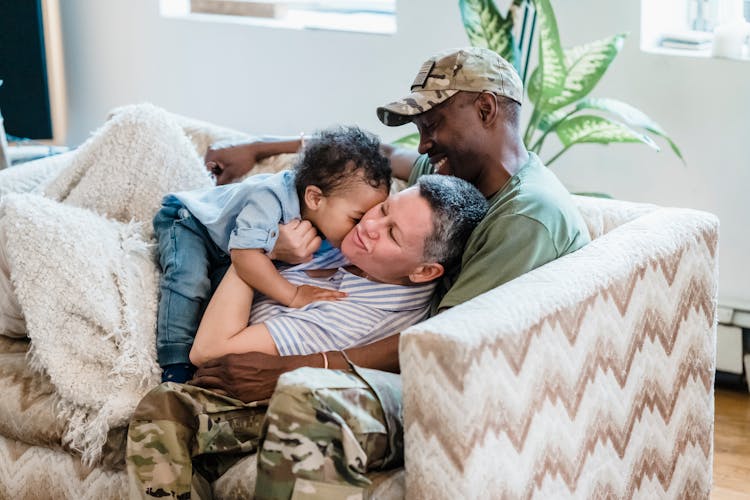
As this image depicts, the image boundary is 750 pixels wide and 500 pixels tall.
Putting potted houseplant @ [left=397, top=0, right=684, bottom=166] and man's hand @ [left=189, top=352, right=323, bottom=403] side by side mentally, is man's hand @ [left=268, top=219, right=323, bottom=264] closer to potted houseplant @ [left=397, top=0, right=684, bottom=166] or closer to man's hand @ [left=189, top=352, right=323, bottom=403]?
man's hand @ [left=189, top=352, right=323, bottom=403]

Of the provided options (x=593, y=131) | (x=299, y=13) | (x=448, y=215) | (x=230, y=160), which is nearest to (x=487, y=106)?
(x=448, y=215)

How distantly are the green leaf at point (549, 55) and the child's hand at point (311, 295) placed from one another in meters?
0.95

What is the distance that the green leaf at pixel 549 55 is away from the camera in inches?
105

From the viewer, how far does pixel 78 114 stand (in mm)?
4316

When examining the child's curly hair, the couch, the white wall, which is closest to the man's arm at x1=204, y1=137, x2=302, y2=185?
the couch

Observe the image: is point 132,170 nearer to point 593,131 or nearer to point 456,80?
point 456,80

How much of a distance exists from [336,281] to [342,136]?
301mm

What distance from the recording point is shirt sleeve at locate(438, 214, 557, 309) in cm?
188

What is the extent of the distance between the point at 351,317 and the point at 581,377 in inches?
18.6

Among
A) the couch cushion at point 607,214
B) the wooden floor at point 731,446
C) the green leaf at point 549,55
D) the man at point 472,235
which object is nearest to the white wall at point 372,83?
the wooden floor at point 731,446

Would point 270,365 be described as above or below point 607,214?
below

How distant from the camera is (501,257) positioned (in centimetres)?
189

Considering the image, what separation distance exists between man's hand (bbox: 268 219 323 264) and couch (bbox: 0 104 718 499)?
0.32 metres

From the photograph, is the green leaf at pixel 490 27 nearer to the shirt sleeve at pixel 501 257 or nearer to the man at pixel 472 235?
the man at pixel 472 235
